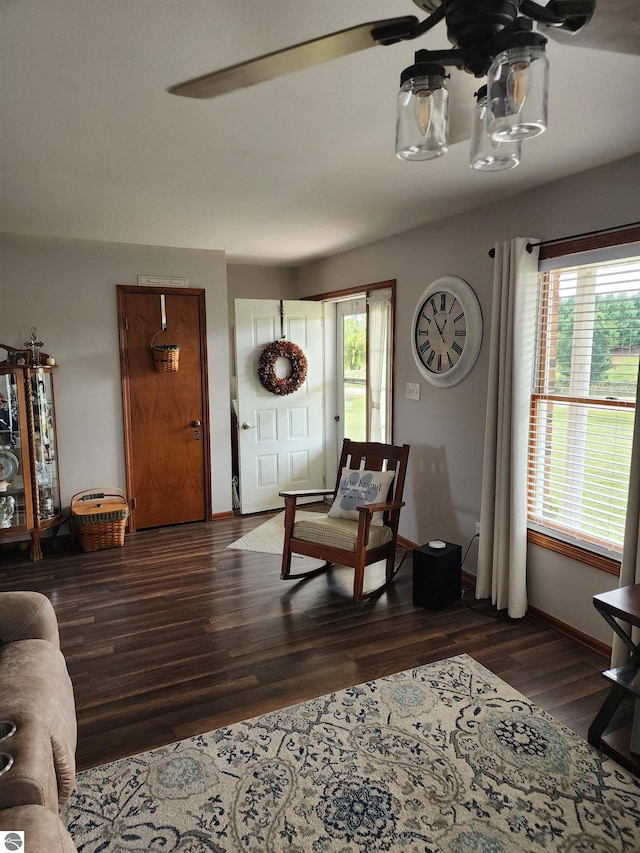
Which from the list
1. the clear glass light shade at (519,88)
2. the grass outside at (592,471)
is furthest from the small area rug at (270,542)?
the clear glass light shade at (519,88)

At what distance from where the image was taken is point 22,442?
161 inches

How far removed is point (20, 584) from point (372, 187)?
3451 millimetres

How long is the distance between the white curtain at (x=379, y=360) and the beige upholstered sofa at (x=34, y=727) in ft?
10.3

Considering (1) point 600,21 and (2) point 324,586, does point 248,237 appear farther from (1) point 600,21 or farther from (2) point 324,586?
(1) point 600,21

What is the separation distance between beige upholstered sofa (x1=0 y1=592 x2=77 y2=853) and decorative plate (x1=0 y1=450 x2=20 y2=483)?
2253 millimetres

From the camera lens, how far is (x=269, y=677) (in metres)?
2.62

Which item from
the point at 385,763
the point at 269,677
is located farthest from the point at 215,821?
the point at 269,677

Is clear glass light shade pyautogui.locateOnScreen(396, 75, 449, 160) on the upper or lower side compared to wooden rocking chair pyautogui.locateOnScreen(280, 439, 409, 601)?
upper

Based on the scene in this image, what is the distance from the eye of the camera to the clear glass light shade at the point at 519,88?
0.99 m

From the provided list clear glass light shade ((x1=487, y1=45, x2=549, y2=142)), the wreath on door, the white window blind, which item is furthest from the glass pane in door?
clear glass light shade ((x1=487, y1=45, x2=549, y2=142))

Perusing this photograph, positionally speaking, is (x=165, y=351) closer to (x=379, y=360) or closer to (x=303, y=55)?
(x=379, y=360)

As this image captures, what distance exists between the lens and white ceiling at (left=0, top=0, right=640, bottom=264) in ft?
4.93

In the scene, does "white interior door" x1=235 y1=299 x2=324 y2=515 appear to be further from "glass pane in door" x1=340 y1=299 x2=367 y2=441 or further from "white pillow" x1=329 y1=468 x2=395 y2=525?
"white pillow" x1=329 y1=468 x2=395 y2=525

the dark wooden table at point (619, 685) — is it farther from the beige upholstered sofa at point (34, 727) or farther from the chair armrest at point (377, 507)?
the beige upholstered sofa at point (34, 727)
